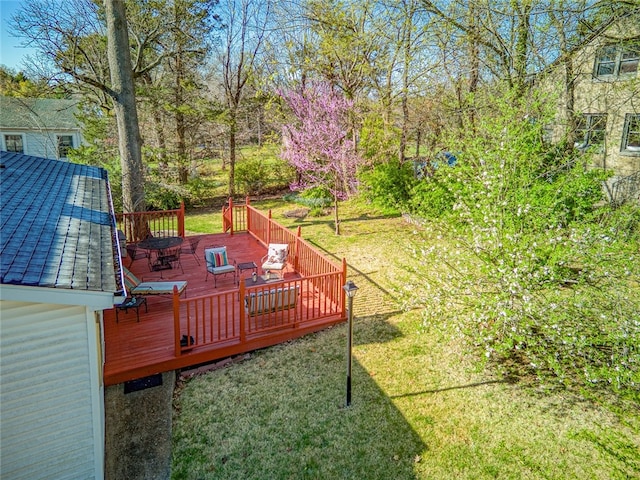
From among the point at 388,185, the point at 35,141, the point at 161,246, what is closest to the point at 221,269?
the point at 161,246

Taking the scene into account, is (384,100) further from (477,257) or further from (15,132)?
(15,132)

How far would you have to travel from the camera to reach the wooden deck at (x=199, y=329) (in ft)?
20.7

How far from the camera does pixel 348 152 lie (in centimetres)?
1547

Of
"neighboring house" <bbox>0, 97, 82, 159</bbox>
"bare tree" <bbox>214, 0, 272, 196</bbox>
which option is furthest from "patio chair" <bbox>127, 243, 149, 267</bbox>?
"neighboring house" <bbox>0, 97, 82, 159</bbox>

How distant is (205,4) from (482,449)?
20484mm

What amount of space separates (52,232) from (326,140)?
1144 centimetres

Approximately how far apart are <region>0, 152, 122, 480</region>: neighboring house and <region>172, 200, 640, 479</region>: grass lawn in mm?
1317

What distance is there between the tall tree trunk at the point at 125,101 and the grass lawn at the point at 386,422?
883 cm

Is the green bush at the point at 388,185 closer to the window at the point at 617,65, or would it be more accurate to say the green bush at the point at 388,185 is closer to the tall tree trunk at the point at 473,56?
the tall tree trunk at the point at 473,56

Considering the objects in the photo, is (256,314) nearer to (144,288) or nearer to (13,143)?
(144,288)

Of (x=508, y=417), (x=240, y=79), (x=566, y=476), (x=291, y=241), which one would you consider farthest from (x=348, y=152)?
(x=566, y=476)

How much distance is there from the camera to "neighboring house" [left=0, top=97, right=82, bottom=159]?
21.4m

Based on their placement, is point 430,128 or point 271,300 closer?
point 271,300

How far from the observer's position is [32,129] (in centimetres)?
2155
